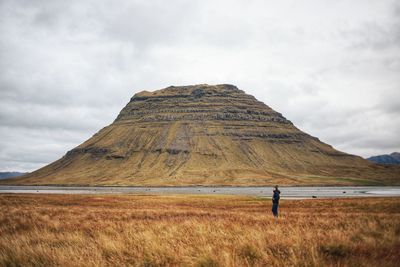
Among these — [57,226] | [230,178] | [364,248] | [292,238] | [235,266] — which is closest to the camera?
[235,266]

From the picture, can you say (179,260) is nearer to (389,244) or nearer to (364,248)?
(364,248)

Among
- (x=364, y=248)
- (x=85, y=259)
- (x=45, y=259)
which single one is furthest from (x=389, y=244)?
(x=45, y=259)

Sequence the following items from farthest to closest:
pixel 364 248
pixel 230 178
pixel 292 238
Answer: pixel 230 178 < pixel 292 238 < pixel 364 248

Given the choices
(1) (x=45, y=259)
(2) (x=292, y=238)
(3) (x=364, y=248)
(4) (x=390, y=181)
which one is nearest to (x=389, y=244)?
(3) (x=364, y=248)

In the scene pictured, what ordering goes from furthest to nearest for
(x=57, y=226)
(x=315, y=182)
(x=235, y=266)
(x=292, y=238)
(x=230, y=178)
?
(x=230, y=178)
(x=315, y=182)
(x=57, y=226)
(x=292, y=238)
(x=235, y=266)

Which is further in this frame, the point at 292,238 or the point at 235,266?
the point at 292,238

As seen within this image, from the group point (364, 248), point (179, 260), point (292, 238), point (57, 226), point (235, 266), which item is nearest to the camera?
point (235, 266)

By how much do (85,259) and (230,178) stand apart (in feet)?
585

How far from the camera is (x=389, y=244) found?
987 centimetres

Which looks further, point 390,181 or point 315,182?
point 390,181

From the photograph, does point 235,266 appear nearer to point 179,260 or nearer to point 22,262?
point 179,260

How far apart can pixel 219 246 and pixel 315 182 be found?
561 ft

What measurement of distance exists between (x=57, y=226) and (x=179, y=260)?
33.6 feet

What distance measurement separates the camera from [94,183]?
186m
